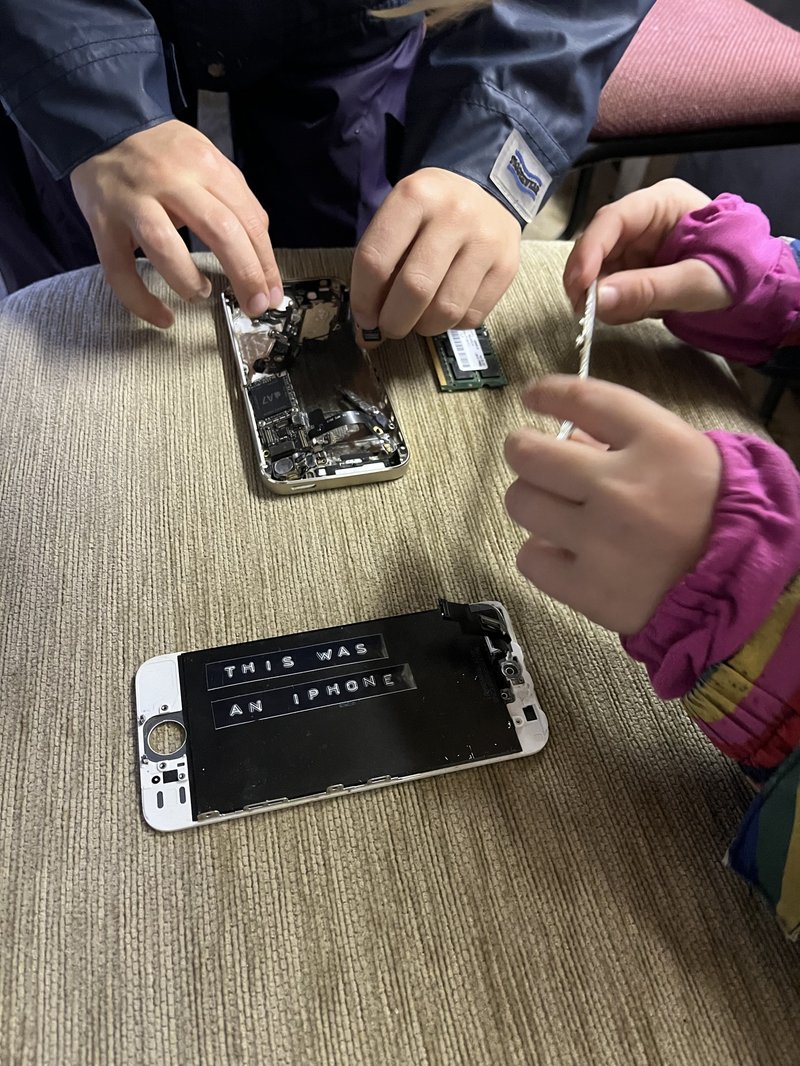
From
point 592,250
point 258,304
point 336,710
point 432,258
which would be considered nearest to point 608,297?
point 592,250

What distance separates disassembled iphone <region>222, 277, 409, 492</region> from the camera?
511 millimetres

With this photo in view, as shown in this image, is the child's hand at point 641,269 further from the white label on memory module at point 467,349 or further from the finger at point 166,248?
the finger at point 166,248

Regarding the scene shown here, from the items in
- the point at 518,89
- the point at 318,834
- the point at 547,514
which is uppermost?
the point at 518,89

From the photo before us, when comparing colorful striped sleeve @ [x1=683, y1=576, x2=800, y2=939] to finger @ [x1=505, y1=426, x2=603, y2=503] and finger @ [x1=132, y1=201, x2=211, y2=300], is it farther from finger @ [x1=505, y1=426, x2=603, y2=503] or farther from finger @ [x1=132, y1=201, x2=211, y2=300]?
finger @ [x1=132, y1=201, x2=211, y2=300]

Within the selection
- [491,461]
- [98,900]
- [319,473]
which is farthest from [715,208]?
[98,900]

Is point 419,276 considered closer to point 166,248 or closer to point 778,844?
point 166,248

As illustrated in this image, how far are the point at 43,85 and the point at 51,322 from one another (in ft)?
0.54

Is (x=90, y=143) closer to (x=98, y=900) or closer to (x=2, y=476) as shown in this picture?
(x=2, y=476)

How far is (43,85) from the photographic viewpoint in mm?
556

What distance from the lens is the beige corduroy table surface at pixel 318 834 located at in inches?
13.3

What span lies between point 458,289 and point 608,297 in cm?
12

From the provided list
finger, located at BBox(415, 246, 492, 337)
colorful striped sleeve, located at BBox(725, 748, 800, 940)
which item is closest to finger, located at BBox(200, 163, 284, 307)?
finger, located at BBox(415, 246, 492, 337)

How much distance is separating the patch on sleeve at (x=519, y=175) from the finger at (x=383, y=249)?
10 cm

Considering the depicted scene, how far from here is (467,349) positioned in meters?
0.59
